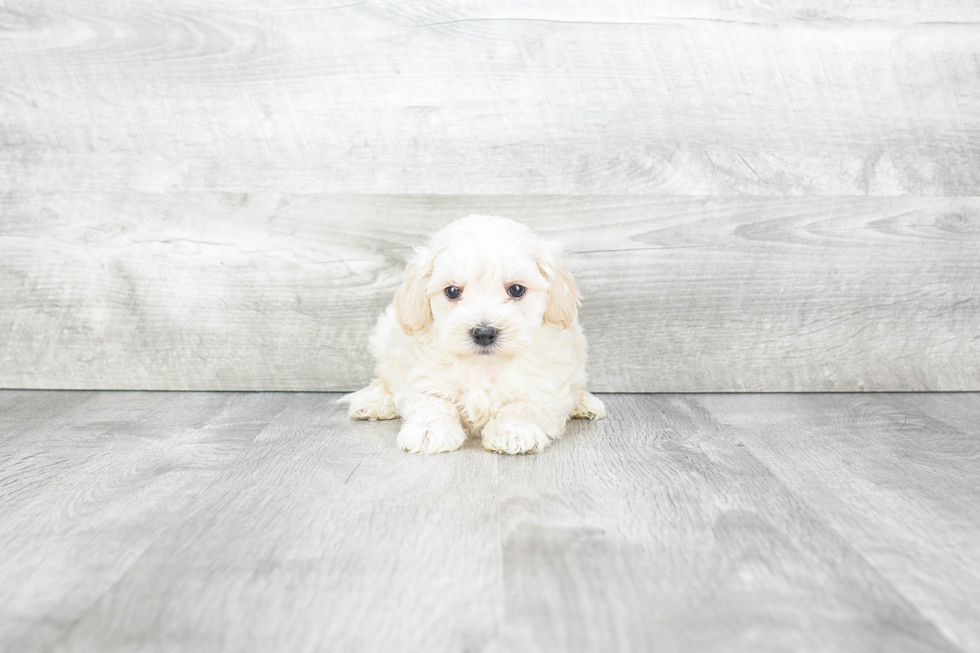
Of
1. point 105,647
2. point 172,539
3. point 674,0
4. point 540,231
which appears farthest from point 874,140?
point 105,647

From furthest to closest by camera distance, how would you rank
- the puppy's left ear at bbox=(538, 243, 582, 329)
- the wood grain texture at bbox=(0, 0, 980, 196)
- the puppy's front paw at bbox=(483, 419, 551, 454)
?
the wood grain texture at bbox=(0, 0, 980, 196), the puppy's left ear at bbox=(538, 243, 582, 329), the puppy's front paw at bbox=(483, 419, 551, 454)

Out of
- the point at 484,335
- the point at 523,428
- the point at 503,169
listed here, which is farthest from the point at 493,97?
the point at 523,428

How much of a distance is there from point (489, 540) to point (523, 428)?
571 millimetres

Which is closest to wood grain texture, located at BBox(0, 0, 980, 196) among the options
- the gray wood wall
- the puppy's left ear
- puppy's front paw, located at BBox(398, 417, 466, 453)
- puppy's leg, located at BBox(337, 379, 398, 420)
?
the gray wood wall

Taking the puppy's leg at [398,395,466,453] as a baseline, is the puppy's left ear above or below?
above

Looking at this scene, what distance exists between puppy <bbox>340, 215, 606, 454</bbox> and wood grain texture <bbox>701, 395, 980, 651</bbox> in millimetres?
534

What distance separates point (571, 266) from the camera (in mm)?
2416

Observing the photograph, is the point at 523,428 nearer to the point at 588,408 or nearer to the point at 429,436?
the point at 429,436

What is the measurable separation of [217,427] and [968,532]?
5.64ft

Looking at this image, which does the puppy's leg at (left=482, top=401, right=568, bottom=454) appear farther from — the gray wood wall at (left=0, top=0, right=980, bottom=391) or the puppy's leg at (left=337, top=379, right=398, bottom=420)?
the gray wood wall at (left=0, top=0, right=980, bottom=391)

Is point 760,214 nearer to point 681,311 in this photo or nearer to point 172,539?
point 681,311

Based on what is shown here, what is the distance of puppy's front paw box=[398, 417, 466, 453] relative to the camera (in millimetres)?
1759

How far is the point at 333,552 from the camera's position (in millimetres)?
1165

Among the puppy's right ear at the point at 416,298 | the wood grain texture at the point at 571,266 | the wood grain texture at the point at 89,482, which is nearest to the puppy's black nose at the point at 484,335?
the puppy's right ear at the point at 416,298
